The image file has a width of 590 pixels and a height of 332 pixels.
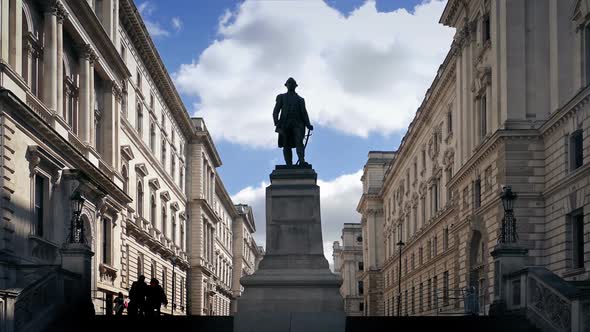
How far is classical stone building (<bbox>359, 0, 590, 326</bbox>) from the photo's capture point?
33.9m

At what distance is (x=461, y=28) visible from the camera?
157 feet

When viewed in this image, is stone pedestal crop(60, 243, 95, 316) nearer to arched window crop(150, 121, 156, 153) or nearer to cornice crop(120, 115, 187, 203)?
cornice crop(120, 115, 187, 203)

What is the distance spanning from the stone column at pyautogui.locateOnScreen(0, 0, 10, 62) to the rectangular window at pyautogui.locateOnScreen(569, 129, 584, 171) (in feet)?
67.5

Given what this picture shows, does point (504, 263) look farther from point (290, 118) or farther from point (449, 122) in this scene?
point (449, 122)

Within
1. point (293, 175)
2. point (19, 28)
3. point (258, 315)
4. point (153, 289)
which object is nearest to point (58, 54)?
point (19, 28)

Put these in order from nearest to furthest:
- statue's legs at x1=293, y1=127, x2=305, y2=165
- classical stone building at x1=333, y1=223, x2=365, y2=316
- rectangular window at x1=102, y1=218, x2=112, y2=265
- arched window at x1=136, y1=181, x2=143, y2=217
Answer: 1. statue's legs at x1=293, y1=127, x2=305, y2=165
2. rectangular window at x1=102, y1=218, x2=112, y2=265
3. arched window at x1=136, y1=181, x2=143, y2=217
4. classical stone building at x1=333, y1=223, x2=365, y2=316

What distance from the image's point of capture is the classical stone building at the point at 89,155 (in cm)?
2834

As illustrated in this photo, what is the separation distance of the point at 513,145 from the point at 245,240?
100.0m

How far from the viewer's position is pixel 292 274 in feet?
72.1

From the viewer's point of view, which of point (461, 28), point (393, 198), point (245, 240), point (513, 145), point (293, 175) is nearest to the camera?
point (293, 175)

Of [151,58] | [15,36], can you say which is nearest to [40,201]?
[15,36]

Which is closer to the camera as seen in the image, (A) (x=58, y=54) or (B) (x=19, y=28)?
(B) (x=19, y=28)

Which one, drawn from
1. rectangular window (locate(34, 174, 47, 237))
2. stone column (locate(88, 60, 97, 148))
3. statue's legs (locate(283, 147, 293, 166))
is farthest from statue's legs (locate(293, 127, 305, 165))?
stone column (locate(88, 60, 97, 148))

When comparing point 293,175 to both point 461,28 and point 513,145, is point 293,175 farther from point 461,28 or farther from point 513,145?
point 461,28
